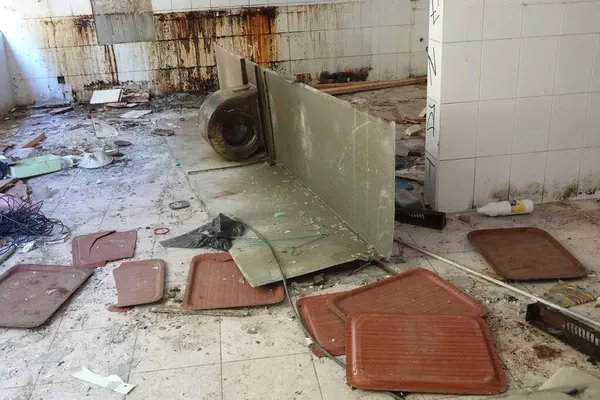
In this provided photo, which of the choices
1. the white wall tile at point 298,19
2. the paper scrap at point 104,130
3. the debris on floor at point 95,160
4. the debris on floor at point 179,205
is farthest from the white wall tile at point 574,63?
the white wall tile at point 298,19

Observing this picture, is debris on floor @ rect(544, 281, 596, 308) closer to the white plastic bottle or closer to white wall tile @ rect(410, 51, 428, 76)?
the white plastic bottle

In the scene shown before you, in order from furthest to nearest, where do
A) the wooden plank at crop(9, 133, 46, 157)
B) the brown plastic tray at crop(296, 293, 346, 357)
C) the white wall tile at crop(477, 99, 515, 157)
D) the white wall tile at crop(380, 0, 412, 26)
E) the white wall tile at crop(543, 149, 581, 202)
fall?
the white wall tile at crop(380, 0, 412, 26)
the wooden plank at crop(9, 133, 46, 157)
the white wall tile at crop(543, 149, 581, 202)
the white wall tile at crop(477, 99, 515, 157)
the brown plastic tray at crop(296, 293, 346, 357)

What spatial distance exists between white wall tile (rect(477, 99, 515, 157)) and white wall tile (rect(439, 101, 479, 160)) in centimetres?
4

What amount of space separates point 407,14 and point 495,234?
561 cm

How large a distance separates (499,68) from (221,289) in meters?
2.25

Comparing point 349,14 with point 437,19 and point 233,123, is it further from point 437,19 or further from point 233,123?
point 437,19

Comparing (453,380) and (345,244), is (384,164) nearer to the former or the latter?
(345,244)

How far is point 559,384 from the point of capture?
6.95 ft

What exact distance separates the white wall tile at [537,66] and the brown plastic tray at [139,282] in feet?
8.47

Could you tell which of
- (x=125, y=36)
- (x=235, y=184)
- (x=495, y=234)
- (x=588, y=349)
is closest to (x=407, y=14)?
(x=125, y=36)

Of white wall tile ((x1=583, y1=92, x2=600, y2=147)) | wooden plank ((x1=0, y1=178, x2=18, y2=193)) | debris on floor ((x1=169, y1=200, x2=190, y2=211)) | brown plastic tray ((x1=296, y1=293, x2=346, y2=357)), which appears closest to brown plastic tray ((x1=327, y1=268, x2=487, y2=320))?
brown plastic tray ((x1=296, y1=293, x2=346, y2=357))

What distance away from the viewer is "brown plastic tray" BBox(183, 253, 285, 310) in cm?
285

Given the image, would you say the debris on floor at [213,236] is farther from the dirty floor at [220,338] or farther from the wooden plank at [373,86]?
the wooden plank at [373,86]

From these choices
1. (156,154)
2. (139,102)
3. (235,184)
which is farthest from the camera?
(139,102)
